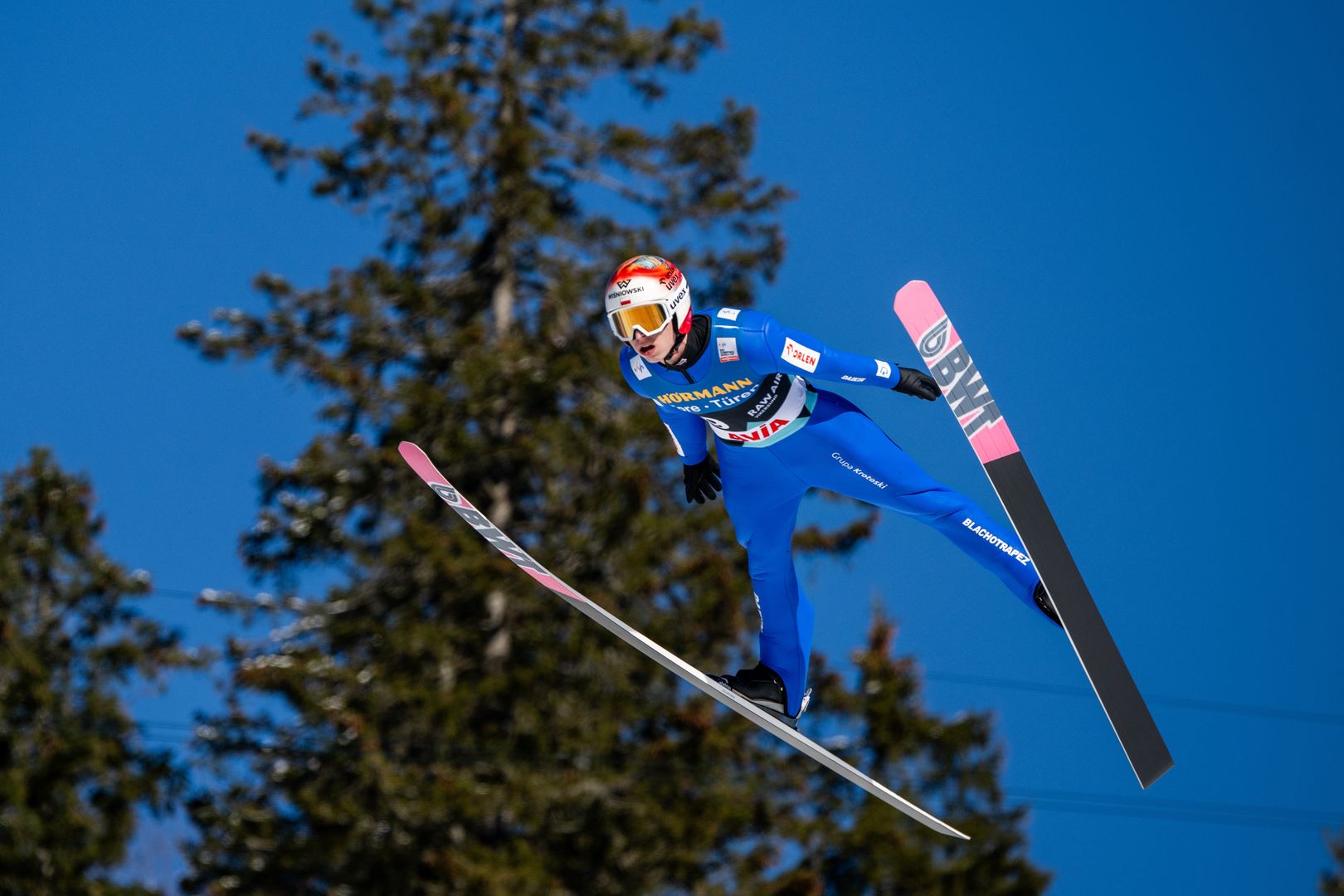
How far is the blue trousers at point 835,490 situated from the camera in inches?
194

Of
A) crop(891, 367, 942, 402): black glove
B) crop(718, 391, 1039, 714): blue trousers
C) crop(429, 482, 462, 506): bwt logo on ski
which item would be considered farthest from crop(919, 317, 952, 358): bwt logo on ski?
crop(429, 482, 462, 506): bwt logo on ski

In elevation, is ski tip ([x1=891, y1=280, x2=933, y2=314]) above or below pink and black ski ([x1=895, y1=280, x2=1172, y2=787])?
above

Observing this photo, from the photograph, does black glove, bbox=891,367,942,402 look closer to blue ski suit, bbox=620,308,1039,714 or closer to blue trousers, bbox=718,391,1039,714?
blue ski suit, bbox=620,308,1039,714

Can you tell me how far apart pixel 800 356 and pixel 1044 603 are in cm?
103

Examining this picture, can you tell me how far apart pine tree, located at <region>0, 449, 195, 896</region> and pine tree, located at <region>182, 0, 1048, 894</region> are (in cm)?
83

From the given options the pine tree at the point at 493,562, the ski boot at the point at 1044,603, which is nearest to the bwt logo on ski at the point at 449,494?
the ski boot at the point at 1044,603

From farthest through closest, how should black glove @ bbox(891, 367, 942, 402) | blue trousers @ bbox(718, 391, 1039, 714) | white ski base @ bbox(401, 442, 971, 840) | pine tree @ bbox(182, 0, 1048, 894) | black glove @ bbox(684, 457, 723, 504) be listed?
pine tree @ bbox(182, 0, 1048, 894), black glove @ bbox(684, 457, 723, 504), white ski base @ bbox(401, 442, 971, 840), blue trousers @ bbox(718, 391, 1039, 714), black glove @ bbox(891, 367, 942, 402)

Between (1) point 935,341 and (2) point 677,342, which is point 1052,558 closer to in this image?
(1) point 935,341

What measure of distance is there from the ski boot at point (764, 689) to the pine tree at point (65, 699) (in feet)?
37.9

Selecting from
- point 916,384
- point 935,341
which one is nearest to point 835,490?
point 916,384

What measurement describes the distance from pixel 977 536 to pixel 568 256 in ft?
42.8

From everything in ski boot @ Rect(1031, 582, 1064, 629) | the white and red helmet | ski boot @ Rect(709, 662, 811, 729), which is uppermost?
the white and red helmet

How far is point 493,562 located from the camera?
15430mm

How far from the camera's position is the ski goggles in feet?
15.2
